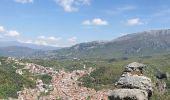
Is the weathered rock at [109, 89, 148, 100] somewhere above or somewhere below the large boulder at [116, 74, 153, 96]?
below

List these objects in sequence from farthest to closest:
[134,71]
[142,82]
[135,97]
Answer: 1. [134,71]
2. [142,82]
3. [135,97]

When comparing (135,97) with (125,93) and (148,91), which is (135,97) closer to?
(125,93)

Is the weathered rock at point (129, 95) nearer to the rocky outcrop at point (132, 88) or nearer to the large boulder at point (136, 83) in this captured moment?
the rocky outcrop at point (132, 88)

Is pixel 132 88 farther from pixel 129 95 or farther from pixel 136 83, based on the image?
pixel 129 95

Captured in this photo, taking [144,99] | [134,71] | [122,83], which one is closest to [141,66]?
[134,71]

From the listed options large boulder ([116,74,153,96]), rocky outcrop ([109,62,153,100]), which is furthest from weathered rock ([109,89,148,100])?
large boulder ([116,74,153,96])

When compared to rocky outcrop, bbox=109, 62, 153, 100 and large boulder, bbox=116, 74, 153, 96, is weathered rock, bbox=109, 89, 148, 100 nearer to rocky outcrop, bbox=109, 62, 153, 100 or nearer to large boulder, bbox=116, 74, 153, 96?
rocky outcrop, bbox=109, 62, 153, 100

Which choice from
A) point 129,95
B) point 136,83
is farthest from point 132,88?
point 129,95
